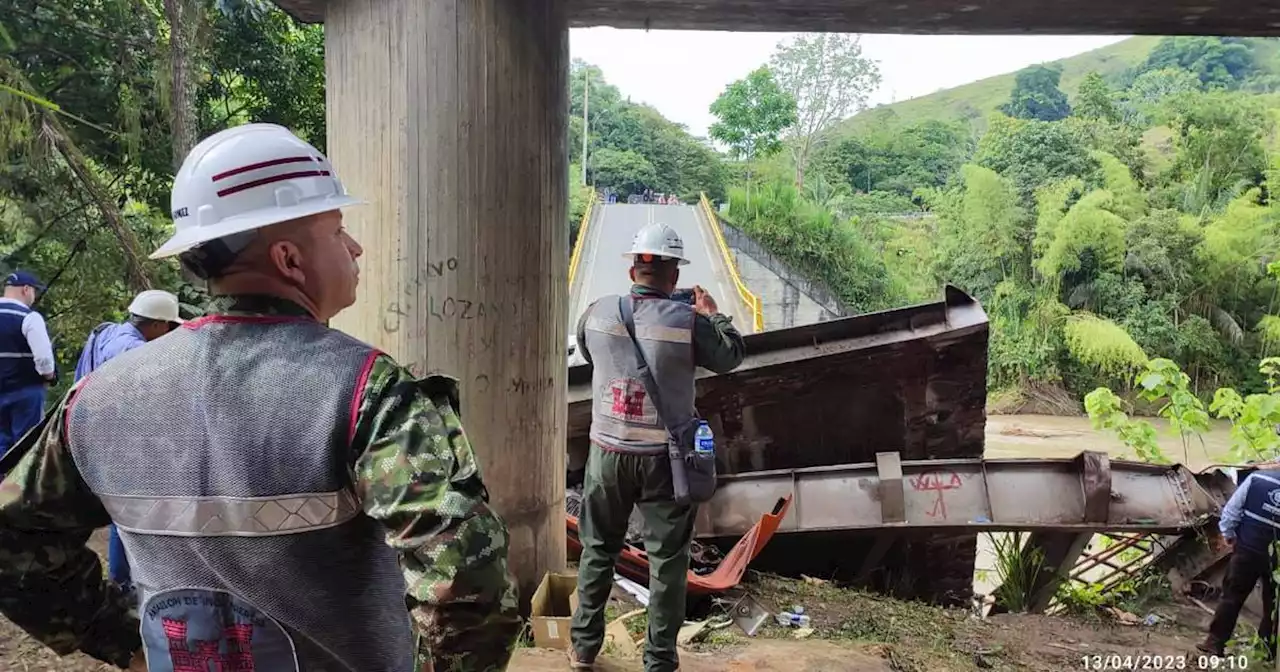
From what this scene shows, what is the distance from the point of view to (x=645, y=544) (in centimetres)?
356

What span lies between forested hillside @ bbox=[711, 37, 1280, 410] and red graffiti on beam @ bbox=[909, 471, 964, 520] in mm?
22328

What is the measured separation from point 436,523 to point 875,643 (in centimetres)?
405

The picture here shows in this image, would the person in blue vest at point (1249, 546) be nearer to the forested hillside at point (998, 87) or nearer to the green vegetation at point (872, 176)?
the green vegetation at point (872, 176)

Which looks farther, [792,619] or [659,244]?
[792,619]

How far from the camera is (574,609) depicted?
3.76m

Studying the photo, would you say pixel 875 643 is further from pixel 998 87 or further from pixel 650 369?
pixel 998 87

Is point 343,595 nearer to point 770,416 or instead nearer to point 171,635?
point 171,635

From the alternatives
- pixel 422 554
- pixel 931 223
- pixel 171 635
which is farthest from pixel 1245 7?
pixel 931 223

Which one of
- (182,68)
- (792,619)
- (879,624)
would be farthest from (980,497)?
(182,68)

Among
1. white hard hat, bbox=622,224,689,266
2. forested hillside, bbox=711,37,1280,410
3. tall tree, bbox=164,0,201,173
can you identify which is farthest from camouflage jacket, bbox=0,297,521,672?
forested hillside, bbox=711,37,1280,410

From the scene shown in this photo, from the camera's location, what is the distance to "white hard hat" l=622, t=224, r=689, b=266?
3609 mm

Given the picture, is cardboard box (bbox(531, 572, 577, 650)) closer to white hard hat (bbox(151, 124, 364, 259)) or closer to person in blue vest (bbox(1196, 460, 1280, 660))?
white hard hat (bbox(151, 124, 364, 259))

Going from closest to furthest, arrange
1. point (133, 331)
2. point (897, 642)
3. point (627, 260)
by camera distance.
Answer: point (133, 331) → point (897, 642) → point (627, 260)

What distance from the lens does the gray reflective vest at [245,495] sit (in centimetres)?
118
